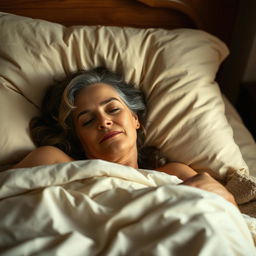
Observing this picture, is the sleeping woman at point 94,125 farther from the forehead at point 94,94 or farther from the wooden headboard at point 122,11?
the wooden headboard at point 122,11

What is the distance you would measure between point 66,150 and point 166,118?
1.26 feet

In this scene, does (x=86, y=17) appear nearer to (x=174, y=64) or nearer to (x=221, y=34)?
(x=174, y=64)

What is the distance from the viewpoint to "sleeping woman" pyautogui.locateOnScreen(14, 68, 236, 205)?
3.76 ft

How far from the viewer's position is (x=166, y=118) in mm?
1278

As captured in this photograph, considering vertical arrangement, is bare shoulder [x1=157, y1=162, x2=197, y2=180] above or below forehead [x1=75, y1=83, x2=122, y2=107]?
below

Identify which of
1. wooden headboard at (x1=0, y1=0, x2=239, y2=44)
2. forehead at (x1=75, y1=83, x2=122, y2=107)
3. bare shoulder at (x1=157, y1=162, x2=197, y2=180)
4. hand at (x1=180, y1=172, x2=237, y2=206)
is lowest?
bare shoulder at (x1=157, y1=162, x2=197, y2=180)

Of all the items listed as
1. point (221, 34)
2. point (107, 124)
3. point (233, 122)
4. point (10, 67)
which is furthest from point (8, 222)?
point (221, 34)

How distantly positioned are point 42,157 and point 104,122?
0.74ft

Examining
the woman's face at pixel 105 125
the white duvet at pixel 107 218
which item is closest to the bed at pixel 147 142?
the white duvet at pixel 107 218

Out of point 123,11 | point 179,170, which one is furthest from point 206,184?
point 123,11

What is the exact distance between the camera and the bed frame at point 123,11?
60.6 inches

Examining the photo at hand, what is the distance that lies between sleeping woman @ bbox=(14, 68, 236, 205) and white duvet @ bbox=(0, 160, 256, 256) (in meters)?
0.19

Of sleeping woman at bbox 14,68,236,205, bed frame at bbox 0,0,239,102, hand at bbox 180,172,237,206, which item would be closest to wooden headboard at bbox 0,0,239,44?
bed frame at bbox 0,0,239,102

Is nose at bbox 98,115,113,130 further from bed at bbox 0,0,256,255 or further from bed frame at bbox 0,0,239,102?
bed frame at bbox 0,0,239,102
